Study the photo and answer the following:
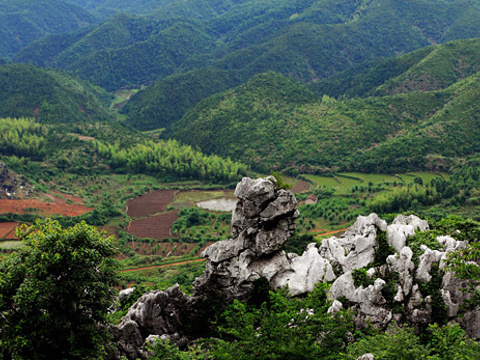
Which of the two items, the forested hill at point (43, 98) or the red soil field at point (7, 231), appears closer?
the red soil field at point (7, 231)

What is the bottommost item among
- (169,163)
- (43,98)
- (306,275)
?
(169,163)

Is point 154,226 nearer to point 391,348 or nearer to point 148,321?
point 148,321

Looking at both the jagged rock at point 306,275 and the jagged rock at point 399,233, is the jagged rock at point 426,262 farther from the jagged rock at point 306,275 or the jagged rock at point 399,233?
the jagged rock at point 306,275

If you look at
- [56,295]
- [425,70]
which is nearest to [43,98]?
[425,70]

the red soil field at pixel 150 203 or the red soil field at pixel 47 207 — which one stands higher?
the red soil field at pixel 47 207

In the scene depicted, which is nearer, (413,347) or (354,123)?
(413,347)

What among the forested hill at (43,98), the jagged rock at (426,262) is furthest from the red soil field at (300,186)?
the forested hill at (43,98)

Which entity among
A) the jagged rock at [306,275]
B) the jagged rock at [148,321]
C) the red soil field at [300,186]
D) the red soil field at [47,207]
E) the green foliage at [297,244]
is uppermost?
the jagged rock at [306,275]

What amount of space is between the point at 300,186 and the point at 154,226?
33.7 metres

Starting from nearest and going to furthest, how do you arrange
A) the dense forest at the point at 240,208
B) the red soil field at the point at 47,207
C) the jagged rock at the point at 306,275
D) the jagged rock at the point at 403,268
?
the dense forest at the point at 240,208
the jagged rock at the point at 403,268
the jagged rock at the point at 306,275
the red soil field at the point at 47,207

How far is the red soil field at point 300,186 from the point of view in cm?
10279

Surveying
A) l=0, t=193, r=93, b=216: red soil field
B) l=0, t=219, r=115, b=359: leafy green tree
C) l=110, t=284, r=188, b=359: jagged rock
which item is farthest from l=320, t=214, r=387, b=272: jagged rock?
l=0, t=193, r=93, b=216: red soil field

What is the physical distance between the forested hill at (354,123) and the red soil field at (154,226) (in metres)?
34.6

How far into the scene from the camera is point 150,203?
328 ft
